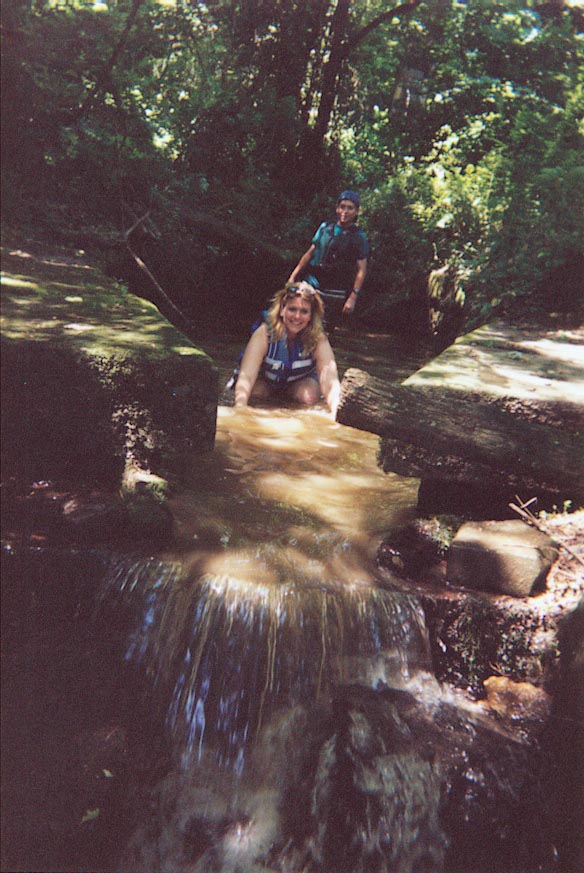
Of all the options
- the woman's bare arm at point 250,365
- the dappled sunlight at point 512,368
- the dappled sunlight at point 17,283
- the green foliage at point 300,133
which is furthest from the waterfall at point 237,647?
the green foliage at point 300,133

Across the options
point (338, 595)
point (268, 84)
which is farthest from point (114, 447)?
point (268, 84)

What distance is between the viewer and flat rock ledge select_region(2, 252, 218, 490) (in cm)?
330

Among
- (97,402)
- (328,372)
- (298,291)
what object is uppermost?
(298,291)

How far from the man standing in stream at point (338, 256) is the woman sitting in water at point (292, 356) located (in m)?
1.58

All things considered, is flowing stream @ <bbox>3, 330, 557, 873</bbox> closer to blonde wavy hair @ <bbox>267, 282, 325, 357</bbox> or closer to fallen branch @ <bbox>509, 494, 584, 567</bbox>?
fallen branch @ <bbox>509, 494, 584, 567</bbox>

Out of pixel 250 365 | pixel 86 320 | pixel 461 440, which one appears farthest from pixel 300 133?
pixel 461 440

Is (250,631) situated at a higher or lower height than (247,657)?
higher

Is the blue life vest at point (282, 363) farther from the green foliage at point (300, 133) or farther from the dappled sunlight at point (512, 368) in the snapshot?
the green foliage at point (300, 133)

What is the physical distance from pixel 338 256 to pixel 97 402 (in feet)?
15.0

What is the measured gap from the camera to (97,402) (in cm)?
339

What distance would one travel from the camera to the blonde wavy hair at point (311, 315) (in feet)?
17.8

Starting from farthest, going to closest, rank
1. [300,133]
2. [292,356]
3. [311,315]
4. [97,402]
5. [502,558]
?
[300,133], [292,356], [311,315], [97,402], [502,558]

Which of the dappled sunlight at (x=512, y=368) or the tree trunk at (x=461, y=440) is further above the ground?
the dappled sunlight at (x=512, y=368)

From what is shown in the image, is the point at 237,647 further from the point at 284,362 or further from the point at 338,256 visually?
the point at 338,256
